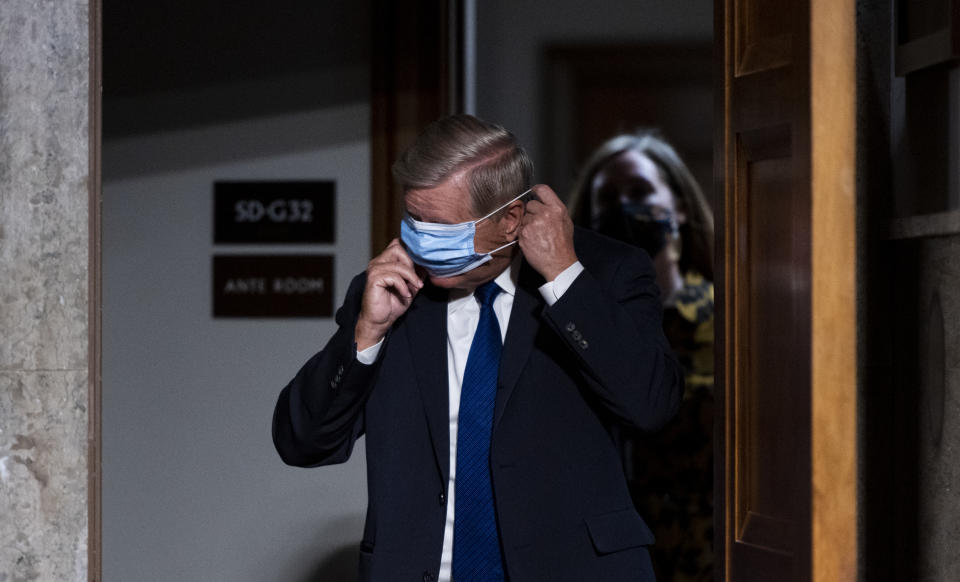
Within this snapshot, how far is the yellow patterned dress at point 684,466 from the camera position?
3347 millimetres

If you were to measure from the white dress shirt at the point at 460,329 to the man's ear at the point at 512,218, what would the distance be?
0.10 meters

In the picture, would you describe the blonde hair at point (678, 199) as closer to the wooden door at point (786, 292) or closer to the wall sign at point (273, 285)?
the wall sign at point (273, 285)

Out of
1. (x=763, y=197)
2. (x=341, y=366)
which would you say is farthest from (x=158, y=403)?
(x=763, y=197)

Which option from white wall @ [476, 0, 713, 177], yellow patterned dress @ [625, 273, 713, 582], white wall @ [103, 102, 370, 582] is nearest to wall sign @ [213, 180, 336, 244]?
white wall @ [103, 102, 370, 582]

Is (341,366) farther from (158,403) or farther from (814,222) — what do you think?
(158,403)

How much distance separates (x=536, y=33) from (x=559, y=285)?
3846 mm

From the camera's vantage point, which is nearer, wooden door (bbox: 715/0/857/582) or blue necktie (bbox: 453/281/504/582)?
wooden door (bbox: 715/0/857/582)

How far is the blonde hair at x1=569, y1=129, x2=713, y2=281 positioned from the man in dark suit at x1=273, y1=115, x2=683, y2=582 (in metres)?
1.41

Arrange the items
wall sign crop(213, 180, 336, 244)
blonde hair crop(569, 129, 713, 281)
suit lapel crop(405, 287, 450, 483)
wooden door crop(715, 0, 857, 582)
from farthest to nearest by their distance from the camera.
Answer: wall sign crop(213, 180, 336, 244), blonde hair crop(569, 129, 713, 281), suit lapel crop(405, 287, 450, 483), wooden door crop(715, 0, 857, 582)

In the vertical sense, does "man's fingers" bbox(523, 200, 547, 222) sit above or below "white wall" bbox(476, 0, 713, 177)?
below

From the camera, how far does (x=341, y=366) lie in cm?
199

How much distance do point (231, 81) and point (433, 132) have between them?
1.83 metres

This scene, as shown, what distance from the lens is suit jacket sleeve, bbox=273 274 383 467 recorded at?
1999 mm

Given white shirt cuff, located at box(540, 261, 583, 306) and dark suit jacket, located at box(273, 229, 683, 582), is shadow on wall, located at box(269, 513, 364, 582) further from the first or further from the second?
white shirt cuff, located at box(540, 261, 583, 306)
